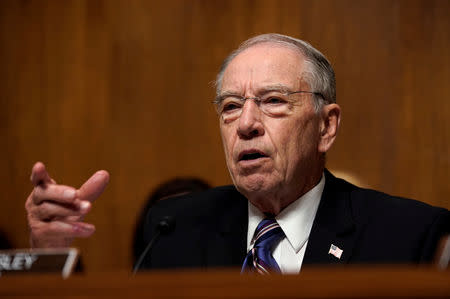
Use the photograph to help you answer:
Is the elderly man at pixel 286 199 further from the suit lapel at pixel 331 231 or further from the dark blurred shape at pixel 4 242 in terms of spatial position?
the dark blurred shape at pixel 4 242

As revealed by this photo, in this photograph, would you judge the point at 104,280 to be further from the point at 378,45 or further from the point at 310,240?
the point at 378,45

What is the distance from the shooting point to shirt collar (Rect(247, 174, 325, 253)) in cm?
192

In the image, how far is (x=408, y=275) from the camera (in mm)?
734

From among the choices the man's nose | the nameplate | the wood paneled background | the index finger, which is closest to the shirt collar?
the man's nose

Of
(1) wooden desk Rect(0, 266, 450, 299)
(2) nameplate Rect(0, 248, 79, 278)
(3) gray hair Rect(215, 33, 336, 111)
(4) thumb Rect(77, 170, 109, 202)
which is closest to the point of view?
(1) wooden desk Rect(0, 266, 450, 299)

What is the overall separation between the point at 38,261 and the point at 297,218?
108 centimetres

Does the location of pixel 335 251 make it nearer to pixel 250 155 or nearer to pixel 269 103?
pixel 250 155

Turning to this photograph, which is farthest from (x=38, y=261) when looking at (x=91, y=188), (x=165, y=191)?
(x=165, y=191)

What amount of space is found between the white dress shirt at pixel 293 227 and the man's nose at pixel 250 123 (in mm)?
300

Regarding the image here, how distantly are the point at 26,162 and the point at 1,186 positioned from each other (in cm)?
25

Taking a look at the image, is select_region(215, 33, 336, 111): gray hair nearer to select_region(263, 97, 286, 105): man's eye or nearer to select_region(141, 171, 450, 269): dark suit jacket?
select_region(263, 97, 286, 105): man's eye

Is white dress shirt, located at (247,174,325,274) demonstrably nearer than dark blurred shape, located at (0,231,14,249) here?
Yes

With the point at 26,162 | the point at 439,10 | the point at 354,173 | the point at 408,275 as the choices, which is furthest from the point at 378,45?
the point at 408,275

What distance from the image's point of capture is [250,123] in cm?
189
